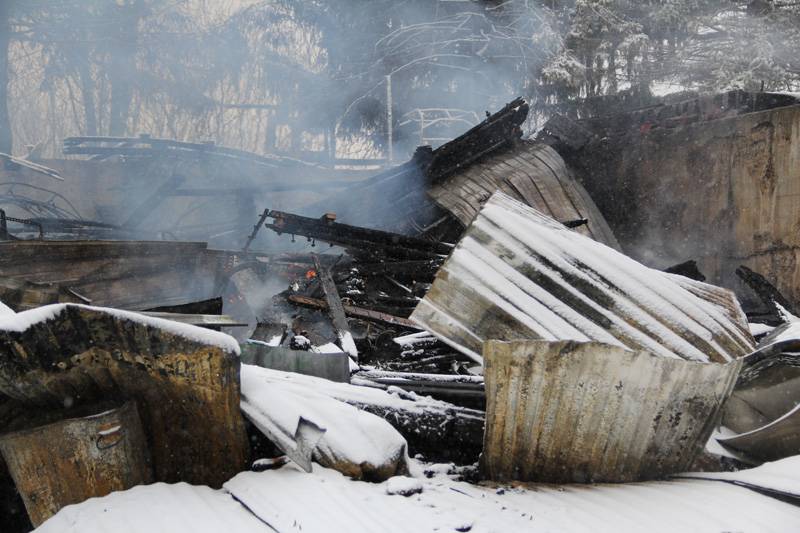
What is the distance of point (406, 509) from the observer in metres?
2.55

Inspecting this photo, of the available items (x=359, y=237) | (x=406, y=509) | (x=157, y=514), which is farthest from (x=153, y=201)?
(x=406, y=509)

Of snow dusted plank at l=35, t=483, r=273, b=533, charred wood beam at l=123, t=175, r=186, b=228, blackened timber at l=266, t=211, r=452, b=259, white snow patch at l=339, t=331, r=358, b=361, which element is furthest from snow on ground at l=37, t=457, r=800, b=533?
charred wood beam at l=123, t=175, r=186, b=228

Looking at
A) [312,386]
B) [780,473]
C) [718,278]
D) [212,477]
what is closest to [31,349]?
[212,477]

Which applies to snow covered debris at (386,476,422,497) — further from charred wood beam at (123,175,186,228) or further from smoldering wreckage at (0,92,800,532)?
charred wood beam at (123,175,186,228)

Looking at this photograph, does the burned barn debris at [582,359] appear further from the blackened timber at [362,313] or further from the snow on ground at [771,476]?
the blackened timber at [362,313]

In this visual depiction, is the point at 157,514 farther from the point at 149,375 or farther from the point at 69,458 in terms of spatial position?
the point at 149,375

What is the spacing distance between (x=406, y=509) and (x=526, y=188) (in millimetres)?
7229

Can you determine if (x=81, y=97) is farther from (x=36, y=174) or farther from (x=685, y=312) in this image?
(x=685, y=312)

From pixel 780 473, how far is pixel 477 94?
49.2 ft

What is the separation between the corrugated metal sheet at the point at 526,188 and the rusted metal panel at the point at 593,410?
18.6 ft

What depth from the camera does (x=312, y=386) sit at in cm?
361

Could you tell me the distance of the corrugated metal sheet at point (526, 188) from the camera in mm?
8766

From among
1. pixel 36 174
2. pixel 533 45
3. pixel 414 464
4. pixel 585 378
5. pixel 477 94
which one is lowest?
pixel 414 464

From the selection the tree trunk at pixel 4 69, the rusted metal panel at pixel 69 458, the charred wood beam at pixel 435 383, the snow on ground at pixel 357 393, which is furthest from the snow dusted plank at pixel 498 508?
the tree trunk at pixel 4 69
